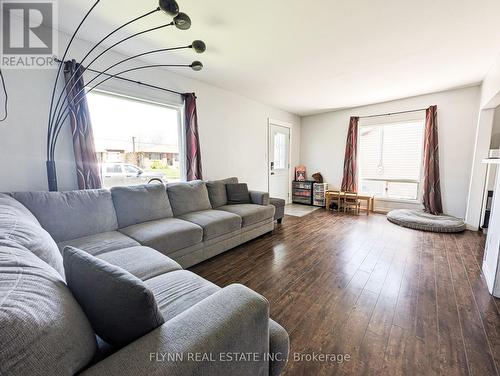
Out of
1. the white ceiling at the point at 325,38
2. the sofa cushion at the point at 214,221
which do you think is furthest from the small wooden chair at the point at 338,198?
the sofa cushion at the point at 214,221

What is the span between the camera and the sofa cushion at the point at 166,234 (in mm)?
1937

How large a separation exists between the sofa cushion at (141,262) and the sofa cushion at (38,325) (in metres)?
0.68

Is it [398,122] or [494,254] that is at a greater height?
[398,122]

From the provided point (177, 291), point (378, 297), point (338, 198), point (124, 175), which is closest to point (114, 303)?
point (177, 291)

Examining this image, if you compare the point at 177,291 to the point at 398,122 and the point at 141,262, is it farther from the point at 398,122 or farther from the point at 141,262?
the point at 398,122

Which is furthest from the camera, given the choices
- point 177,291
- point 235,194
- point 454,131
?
point 454,131

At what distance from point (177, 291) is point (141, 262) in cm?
46

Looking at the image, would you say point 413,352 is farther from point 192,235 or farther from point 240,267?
point 192,235

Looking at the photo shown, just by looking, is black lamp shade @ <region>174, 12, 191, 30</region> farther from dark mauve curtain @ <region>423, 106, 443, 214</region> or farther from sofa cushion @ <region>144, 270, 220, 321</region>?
dark mauve curtain @ <region>423, 106, 443, 214</region>

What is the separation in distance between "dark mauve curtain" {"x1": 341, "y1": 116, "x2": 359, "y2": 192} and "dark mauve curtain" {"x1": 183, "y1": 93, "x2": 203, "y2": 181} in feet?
11.4

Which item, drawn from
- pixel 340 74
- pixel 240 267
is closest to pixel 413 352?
pixel 240 267

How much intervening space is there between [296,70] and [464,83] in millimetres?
2875

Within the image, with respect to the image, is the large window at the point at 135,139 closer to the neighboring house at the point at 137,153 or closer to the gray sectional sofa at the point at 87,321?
the neighboring house at the point at 137,153

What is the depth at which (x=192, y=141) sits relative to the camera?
323 cm
